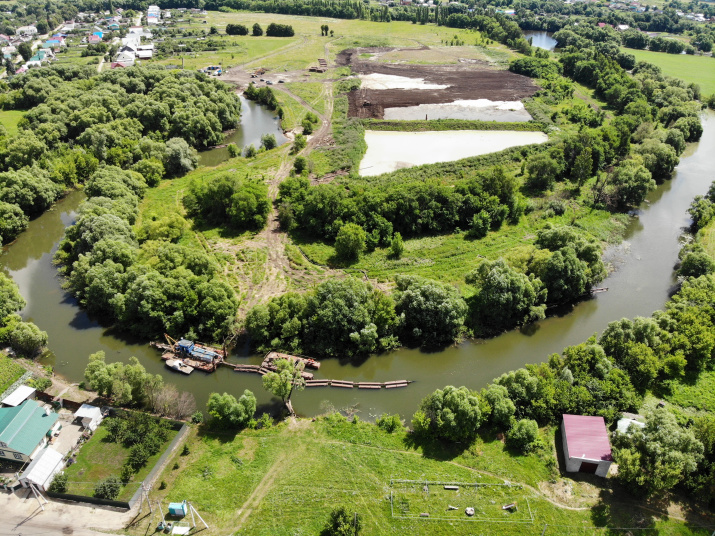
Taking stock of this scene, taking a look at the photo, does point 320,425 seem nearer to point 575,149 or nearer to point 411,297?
point 411,297

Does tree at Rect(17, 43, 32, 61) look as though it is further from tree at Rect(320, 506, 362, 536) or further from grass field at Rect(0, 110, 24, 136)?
tree at Rect(320, 506, 362, 536)

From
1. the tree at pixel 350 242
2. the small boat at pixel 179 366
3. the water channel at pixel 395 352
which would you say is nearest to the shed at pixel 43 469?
the water channel at pixel 395 352

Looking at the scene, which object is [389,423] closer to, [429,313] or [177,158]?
[429,313]

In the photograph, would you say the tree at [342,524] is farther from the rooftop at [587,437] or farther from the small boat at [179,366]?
the small boat at [179,366]

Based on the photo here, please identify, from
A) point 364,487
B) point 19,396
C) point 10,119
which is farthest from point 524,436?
point 10,119

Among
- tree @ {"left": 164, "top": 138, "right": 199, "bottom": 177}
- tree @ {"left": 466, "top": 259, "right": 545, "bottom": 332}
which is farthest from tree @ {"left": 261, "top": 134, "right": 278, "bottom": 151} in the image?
tree @ {"left": 466, "top": 259, "right": 545, "bottom": 332}

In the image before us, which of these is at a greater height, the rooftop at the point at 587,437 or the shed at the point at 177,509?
the rooftop at the point at 587,437
